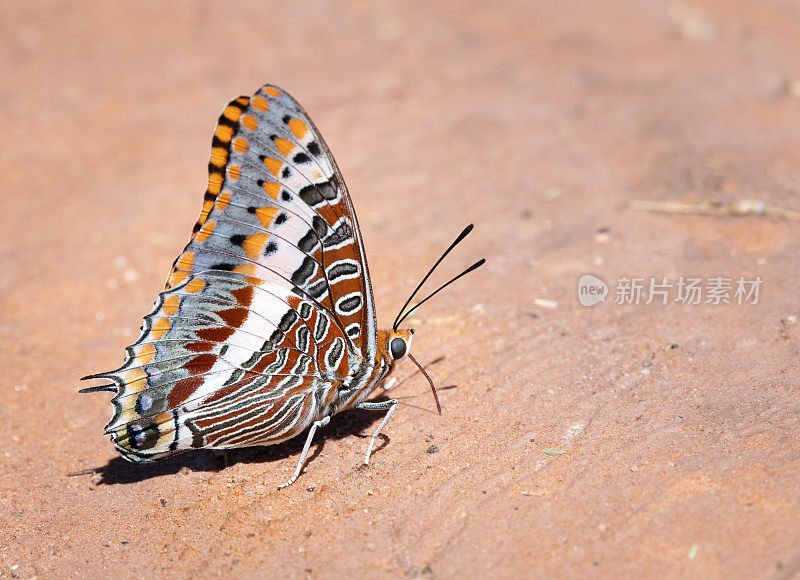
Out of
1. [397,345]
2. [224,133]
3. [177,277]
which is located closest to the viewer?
[224,133]

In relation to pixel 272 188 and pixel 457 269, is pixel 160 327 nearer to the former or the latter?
pixel 272 188

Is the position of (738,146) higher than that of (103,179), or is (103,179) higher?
(103,179)

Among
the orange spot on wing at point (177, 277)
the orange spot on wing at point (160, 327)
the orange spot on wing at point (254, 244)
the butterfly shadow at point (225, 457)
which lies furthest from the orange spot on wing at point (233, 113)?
the butterfly shadow at point (225, 457)

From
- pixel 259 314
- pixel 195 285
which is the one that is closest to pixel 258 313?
pixel 259 314

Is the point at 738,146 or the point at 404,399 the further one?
the point at 738,146

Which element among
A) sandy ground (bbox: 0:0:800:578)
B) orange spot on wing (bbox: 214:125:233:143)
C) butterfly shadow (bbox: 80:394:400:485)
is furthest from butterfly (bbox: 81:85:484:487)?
sandy ground (bbox: 0:0:800:578)

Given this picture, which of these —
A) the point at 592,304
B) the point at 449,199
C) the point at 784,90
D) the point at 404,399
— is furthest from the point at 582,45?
the point at 404,399

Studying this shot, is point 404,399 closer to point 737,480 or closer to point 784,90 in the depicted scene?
point 737,480
